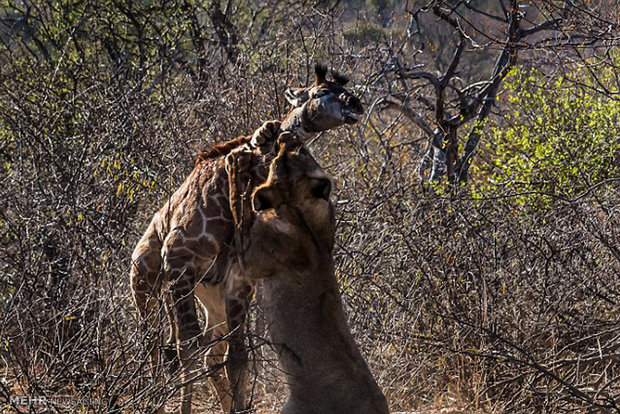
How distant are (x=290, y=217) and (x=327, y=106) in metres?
2.15

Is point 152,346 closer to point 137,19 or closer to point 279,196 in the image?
point 279,196

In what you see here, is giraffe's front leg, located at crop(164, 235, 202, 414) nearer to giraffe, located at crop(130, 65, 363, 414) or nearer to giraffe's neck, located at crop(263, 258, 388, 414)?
giraffe, located at crop(130, 65, 363, 414)

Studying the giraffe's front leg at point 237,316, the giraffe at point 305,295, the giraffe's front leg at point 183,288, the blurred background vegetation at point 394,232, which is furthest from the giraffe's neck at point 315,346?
the giraffe's front leg at point 183,288

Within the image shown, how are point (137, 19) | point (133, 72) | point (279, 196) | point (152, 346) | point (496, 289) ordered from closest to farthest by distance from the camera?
1. point (279, 196)
2. point (152, 346)
3. point (496, 289)
4. point (133, 72)
5. point (137, 19)

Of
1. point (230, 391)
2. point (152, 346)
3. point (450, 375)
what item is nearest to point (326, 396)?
point (152, 346)

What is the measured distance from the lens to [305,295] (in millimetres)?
3303

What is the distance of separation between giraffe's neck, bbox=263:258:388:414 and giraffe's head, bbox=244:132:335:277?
0.06 meters

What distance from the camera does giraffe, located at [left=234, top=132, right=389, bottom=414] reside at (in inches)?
126

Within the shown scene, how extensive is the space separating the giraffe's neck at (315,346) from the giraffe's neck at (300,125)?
6.76ft

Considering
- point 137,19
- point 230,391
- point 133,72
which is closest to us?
point 230,391

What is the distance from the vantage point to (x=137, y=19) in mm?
11328

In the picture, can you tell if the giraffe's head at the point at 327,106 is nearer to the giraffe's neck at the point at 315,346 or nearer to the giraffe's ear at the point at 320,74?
the giraffe's ear at the point at 320,74

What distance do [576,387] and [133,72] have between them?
244 inches

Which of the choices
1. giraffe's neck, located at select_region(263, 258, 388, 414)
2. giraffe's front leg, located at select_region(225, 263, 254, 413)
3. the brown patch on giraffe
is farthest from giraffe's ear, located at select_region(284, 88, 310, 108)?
giraffe's neck, located at select_region(263, 258, 388, 414)
